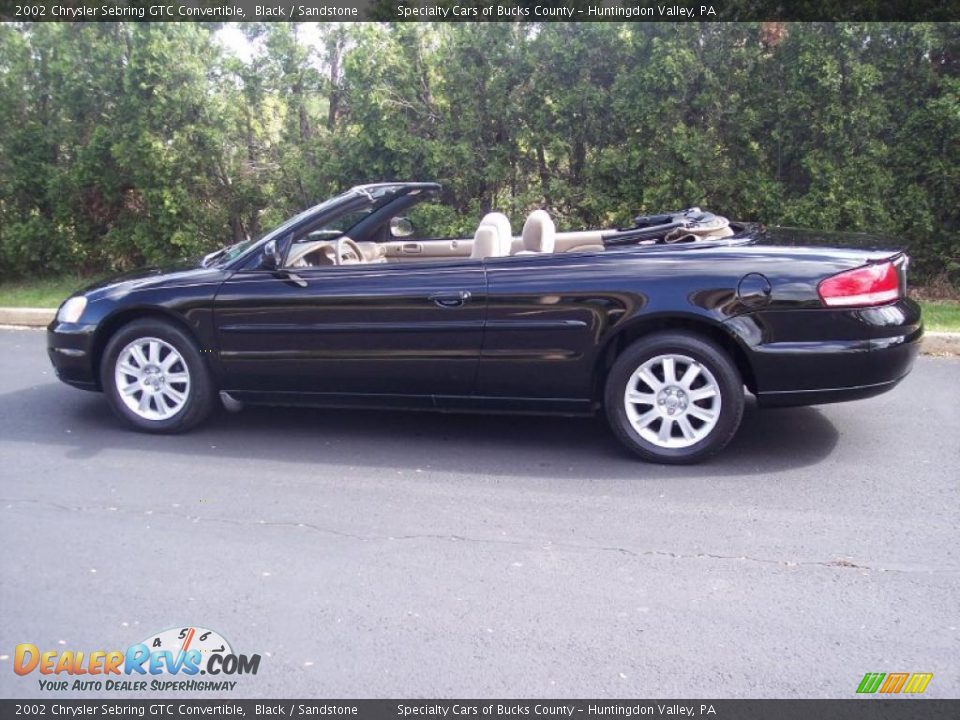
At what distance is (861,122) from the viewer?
9.14 meters

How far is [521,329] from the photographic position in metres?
5.20

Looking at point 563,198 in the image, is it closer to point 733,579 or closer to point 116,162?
point 116,162

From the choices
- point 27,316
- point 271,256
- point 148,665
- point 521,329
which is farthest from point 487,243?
point 27,316

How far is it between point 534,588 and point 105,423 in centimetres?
355

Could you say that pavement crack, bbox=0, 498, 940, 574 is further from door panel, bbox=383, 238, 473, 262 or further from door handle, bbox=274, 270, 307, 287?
door panel, bbox=383, 238, 473, 262

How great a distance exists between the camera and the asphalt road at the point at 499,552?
3244mm

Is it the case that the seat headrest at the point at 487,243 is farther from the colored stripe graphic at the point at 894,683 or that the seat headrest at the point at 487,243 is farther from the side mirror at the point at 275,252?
the colored stripe graphic at the point at 894,683

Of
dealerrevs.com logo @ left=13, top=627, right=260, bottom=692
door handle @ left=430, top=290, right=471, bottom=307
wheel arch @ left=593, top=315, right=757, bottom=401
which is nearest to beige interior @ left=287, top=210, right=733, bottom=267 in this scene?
door handle @ left=430, top=290, right=471, bottom=307

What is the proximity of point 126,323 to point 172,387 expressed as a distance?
0.50m

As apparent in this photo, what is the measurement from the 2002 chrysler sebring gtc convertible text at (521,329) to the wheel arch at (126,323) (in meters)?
0.01

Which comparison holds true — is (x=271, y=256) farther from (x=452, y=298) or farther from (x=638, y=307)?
(x=638, y=307)

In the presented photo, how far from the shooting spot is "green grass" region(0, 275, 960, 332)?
319 inches
